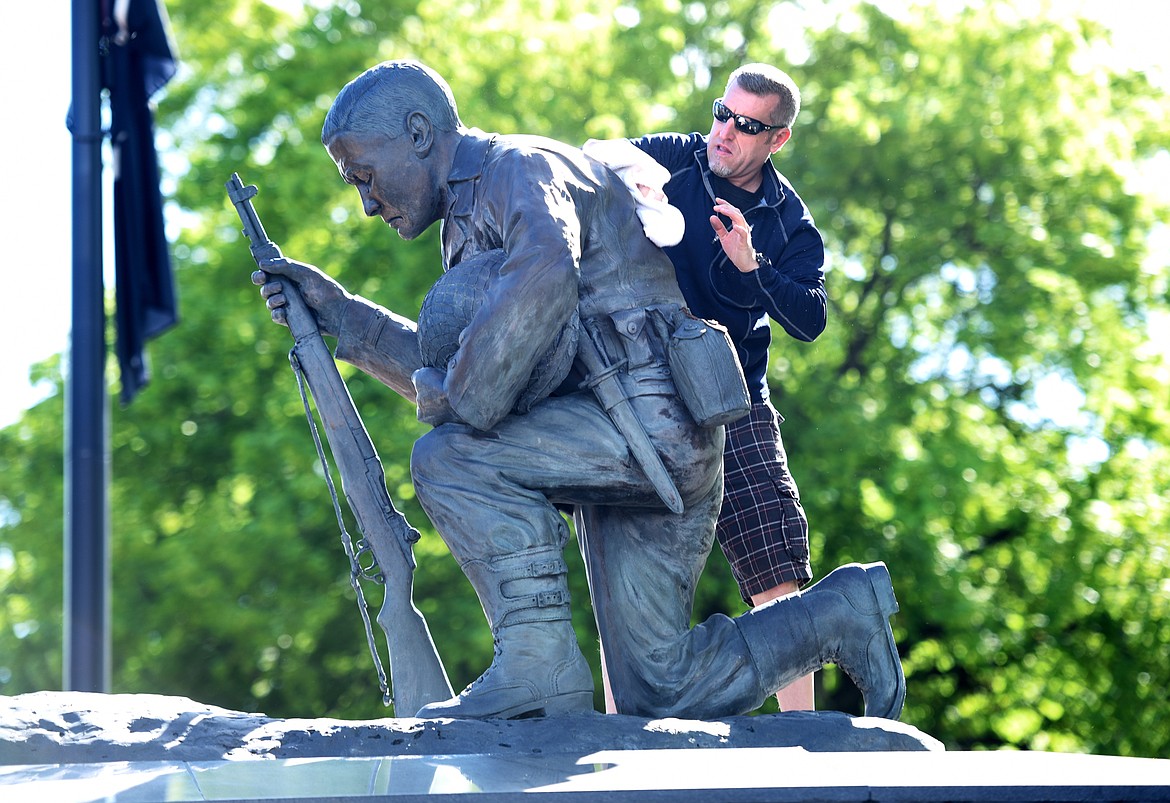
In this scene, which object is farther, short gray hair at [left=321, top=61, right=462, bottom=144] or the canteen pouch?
short gray hair at [left=321, top=61, right=462, bottom=144]

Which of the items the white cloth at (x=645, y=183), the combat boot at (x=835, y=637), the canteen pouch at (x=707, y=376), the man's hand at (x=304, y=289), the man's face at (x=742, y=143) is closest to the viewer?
the canteen pouch at (x=707, y=376)

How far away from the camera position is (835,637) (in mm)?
3982

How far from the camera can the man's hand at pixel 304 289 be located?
13.9 ft

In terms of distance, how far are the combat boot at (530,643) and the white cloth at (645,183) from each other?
33.5 inches

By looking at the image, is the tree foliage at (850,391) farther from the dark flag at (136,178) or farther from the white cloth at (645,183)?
the white cloth at (645,183)

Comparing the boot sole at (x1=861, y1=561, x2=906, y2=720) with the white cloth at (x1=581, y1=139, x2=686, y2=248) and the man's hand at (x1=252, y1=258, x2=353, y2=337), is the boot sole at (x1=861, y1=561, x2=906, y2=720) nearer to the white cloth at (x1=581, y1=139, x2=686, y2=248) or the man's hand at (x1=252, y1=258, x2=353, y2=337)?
the white cloth at (x1=581, y1=139, x2=686, y2=248)

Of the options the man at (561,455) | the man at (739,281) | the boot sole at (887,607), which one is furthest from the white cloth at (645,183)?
the boot sole at (887,607)

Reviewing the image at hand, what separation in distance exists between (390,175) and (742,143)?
1.08 m

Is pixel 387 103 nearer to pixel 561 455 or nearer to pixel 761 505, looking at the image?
pixel 561 455

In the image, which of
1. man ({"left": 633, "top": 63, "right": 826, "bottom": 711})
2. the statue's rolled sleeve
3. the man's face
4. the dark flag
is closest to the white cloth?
man ({"left": 633, "top": 63, "right": 826, "bottom": 711})

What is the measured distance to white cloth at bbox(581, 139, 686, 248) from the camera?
4094 mm

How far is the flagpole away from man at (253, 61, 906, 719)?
332cm

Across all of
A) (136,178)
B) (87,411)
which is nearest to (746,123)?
(87,411)

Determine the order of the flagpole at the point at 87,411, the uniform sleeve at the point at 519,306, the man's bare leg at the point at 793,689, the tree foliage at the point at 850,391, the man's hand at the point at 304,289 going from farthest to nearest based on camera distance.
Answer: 1. the tree foliage at the point at 850,391
2. the flagpole at the point at 87,411
3. the man's bare leg at the point at 793,689
4. the man's hand at the point at 304,289
5. the uniform sleeve at the point at 519,306
